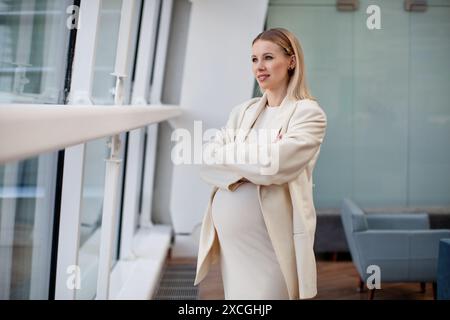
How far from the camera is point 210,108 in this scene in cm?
189

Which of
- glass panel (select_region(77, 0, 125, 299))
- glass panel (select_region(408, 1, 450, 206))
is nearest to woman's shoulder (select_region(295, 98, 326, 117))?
glass panel (select_region(408, 1, 450, 206))

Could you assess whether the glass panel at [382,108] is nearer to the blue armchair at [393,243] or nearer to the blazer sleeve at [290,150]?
the blue armchair at [393,243]

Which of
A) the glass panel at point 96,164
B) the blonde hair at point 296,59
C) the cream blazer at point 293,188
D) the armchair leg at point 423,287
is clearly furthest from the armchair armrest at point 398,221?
the glass panel at point 96,164

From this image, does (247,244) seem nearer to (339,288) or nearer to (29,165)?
(339,288)

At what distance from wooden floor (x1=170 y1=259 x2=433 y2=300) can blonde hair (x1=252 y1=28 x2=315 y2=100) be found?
0.49 metres

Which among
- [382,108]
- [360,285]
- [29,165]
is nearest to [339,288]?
[360,285]

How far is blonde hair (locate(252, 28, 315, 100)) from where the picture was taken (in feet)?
3.51

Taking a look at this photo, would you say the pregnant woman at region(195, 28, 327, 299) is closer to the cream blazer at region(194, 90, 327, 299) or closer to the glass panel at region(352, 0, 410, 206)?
the cream blazer at region(194, 90, 327, 299)

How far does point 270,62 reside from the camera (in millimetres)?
1061

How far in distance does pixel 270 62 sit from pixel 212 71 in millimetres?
918

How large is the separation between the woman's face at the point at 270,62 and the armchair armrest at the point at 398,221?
80cm

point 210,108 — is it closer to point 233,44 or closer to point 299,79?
point 233,44

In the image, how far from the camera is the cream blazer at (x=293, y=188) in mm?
1015

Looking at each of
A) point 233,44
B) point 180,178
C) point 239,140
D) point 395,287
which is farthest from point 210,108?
point 395,287
